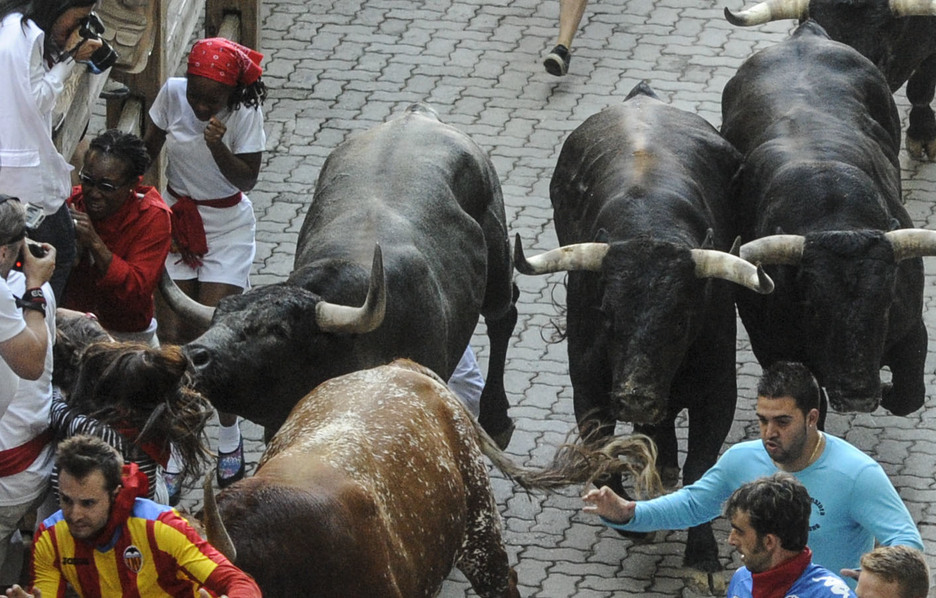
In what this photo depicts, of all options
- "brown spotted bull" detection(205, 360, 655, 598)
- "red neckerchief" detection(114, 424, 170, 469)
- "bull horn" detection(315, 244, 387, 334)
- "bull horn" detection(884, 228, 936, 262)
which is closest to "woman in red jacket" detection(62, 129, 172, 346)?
"bull horn" detection(315, 244, 387, 334)

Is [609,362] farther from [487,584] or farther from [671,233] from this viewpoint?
[487,584]

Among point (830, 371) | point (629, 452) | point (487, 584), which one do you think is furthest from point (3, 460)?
point (830, 371)

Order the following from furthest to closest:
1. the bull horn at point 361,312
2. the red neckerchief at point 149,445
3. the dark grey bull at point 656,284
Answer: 1. the dark grey bull at point 656,284
2. the bull horn at point 361,312
3. the red neckerchief at point 149,445

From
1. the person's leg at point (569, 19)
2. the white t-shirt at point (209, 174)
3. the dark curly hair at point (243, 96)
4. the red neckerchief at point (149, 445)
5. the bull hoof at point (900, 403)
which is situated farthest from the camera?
the person's leg at point (569, 19)

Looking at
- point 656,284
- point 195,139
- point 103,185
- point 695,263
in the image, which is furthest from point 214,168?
point 695,263

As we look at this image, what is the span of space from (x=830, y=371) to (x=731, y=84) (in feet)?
9.36

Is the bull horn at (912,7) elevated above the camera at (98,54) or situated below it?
below

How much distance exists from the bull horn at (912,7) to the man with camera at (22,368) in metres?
7.08

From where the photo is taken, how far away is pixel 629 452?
730 centimetres

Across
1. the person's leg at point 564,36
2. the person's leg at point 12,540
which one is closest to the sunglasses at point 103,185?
the person's leg at point 12,540

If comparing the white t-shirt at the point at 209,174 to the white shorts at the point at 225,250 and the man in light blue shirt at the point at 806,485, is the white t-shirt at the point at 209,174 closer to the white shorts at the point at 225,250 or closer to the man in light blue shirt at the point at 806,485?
the white shorts at the point at 225,250

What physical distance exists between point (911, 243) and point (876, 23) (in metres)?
3.64

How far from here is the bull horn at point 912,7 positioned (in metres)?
11.5

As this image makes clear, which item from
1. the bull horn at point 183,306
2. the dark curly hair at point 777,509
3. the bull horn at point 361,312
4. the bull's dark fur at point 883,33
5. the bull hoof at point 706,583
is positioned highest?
the dark curly hair at point 777,509
